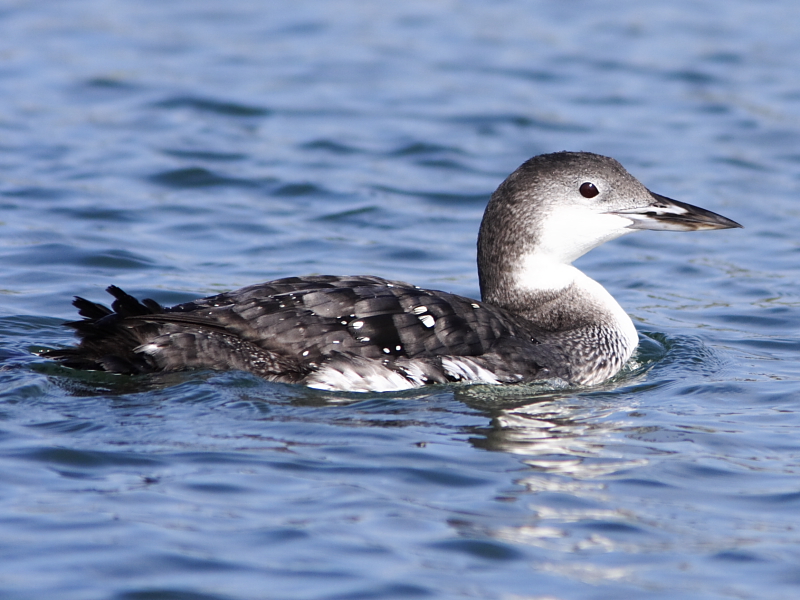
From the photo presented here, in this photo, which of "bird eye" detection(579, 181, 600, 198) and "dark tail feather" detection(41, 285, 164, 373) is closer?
"dark tail feather" detection(41, 285, 164, 373)

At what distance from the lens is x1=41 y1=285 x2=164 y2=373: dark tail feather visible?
5254 mm

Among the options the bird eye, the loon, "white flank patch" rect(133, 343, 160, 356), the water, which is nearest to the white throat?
the loon

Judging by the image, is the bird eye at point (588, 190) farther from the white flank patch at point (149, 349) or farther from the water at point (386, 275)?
the white flank patch at point (149, 349)

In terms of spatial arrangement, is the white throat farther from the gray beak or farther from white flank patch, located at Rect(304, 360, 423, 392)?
white flank patch, located at Rect(304, 360, 423, 392)

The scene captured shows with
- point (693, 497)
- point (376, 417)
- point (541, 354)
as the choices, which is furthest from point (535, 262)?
point (693, 497)

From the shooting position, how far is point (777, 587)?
3.93 metres

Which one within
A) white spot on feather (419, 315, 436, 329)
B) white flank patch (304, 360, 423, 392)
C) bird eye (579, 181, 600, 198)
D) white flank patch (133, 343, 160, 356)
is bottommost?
white flank patch (304, 360, 423, 392)

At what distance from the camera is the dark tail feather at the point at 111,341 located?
525 cm

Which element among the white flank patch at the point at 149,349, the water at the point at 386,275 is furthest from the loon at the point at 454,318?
the water at the point at 386,275

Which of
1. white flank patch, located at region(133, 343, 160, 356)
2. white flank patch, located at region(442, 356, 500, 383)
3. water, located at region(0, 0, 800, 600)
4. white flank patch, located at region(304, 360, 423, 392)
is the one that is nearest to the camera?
water, located at region(0, 0, 800, 600)

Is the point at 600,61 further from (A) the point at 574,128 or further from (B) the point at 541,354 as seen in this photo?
(B) the point at 541,354

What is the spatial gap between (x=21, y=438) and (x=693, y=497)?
8.56 ft

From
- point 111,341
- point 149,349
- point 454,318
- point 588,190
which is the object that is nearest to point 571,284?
point 588,190

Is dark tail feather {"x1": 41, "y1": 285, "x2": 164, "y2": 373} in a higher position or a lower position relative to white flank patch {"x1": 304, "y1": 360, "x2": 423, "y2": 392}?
higher
